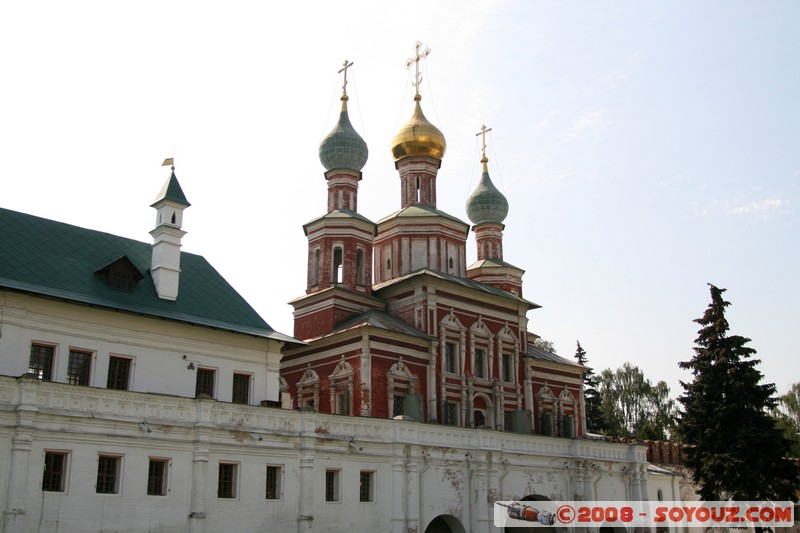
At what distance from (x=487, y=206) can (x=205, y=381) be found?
24.1 meters

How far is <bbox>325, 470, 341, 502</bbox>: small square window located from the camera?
23.7m

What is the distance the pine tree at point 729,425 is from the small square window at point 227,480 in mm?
19778

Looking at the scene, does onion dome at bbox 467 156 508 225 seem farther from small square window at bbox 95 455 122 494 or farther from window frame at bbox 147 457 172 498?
small square window at bbox 95 455 122 494

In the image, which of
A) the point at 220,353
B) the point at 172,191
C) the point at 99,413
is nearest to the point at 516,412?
the point at 220,353

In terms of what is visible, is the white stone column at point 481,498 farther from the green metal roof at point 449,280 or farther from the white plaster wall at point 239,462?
the green metal roof at point 449,280

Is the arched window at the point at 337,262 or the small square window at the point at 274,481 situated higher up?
the arched window at the point at 337,262

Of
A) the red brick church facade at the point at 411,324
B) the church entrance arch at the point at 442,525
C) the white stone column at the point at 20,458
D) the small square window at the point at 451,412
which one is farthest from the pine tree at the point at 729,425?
the white stone column at the point at 20,458

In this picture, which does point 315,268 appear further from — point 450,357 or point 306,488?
point 306,488

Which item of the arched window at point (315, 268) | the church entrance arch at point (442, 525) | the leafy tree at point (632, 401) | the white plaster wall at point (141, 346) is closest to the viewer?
the white plaster wall at point (141, 346)

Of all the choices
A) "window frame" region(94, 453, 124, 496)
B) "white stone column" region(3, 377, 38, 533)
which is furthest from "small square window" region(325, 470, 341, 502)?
"white stone column" region(3, 377, 38, 533)

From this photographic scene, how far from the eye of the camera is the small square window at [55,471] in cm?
1873

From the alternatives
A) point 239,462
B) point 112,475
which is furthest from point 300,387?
point 112,475

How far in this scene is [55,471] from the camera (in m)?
18.9

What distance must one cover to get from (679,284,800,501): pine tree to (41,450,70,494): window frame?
79.0 feet
